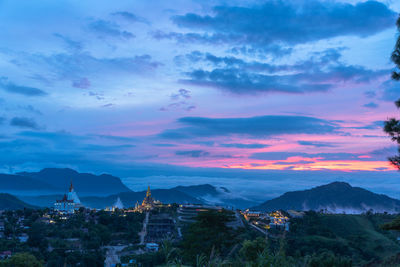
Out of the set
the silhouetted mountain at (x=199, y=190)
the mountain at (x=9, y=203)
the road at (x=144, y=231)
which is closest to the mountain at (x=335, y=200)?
the road at (x=144, y=231)

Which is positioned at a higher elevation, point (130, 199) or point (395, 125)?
point (395, 125)

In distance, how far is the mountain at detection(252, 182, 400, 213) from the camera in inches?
2908

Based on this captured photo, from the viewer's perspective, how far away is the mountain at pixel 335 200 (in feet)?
242

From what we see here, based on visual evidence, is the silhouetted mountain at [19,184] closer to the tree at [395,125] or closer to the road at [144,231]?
the road at [144,231]

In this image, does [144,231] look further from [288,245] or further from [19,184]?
[19,184]

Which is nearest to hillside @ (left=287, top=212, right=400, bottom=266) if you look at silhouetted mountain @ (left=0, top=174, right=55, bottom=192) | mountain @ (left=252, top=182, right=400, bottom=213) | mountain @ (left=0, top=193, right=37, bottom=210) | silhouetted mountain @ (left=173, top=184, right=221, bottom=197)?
mountain @ (left=252, top=182, right=400, bottom=213)

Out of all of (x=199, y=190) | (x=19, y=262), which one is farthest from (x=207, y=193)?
(x=19, y=262)

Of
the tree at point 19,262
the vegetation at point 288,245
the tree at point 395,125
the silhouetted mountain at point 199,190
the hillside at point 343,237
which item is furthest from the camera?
the silhouetted mountain at point 199,190

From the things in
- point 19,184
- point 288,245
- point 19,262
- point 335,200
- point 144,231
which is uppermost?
point 19,184

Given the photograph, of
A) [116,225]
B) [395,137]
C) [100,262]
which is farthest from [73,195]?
[395,137]

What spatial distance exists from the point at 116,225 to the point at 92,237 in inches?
292

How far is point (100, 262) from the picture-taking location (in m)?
25.5

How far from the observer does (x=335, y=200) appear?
7875cm

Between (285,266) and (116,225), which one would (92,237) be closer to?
(116,225)
